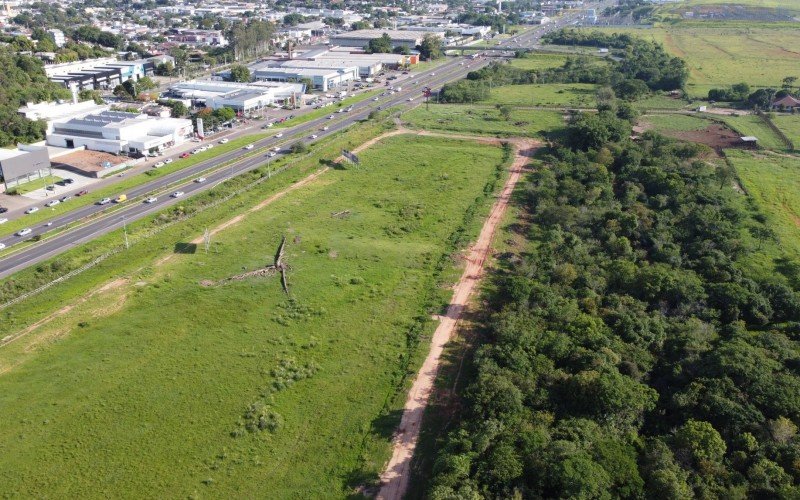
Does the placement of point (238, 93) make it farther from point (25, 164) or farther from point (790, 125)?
point (790, 125)

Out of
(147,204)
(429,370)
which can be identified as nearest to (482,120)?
(147,204)

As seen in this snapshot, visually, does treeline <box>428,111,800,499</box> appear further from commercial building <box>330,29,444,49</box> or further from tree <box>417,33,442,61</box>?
commercial building <box>330,29,444,49</box>

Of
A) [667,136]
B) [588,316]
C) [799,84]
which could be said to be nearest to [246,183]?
[588,316]

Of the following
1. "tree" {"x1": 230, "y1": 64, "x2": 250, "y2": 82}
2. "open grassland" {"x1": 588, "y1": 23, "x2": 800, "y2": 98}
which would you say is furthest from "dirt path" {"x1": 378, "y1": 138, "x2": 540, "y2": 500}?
"open grassland" {"x1": 588, "y1": 23, "x2": 800, "y2": 98}

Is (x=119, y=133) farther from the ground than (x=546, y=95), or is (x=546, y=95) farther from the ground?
(x=546, y=95)

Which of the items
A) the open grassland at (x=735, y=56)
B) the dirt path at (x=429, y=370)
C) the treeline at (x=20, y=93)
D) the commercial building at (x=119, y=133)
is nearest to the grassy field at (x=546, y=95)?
the open grassland at (x=735, y=56)
